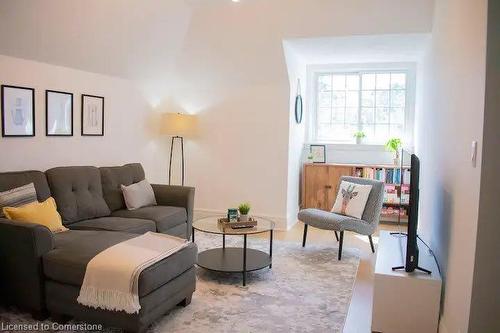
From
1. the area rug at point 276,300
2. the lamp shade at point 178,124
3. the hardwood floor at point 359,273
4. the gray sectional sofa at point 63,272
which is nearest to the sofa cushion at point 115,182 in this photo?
the gray sectional sofa at point 63,272

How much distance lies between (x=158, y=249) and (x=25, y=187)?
4.33 ft

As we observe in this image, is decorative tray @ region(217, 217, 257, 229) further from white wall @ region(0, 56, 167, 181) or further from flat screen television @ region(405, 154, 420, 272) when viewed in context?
white wall @ region(0, 56, 167, 181)

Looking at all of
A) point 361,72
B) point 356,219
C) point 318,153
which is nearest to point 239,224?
point 356,219

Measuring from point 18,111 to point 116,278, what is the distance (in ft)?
6.72

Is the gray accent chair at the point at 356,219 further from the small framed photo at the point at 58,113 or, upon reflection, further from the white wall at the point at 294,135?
the small framed photo at the point at 58,113

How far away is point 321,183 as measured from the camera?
608 centimetres

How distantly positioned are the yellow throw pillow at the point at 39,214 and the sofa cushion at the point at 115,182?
2.94ft

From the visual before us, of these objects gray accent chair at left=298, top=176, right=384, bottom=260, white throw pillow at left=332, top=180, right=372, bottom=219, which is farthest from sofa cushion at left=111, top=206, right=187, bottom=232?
white throw pillow at left=332, top=180, right=372, bottom=219

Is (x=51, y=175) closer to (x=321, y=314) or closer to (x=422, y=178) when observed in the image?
(x=321, y=314)

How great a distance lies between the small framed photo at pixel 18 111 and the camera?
141 inches

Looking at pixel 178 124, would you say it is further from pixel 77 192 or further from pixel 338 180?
pixel 338 180

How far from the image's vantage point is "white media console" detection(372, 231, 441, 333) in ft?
8.87

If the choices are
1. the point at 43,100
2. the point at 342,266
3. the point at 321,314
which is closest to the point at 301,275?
the point at 342,266

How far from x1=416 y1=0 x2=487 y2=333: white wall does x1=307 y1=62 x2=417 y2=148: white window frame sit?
2.24m
